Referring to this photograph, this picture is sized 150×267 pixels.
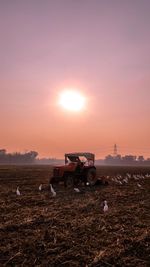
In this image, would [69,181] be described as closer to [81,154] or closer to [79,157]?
[79,157]

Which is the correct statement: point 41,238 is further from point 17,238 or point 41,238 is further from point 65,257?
point 65,257

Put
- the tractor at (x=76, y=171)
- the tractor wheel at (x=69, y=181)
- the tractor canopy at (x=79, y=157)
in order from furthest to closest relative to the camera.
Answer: the tractor canopy at (x=79, y=157), the tractor at (x=76, y=171), the tractor wheel at (x=69, y=181)

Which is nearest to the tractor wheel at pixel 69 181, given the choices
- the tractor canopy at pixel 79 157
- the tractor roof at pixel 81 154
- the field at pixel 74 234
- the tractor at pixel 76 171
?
the tractor at pixel 76 171

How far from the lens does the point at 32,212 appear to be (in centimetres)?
1233

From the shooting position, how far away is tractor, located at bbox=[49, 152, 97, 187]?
21.5 meters

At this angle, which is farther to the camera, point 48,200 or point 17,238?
point 48,200

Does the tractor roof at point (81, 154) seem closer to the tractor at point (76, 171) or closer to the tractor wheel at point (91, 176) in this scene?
the tractor at point (76, 171)

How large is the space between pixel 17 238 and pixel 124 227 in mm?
3488

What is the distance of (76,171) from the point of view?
22.0m

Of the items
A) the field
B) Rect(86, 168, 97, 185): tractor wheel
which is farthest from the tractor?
the field

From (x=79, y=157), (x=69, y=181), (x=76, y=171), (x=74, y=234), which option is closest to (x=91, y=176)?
(x=76, y=171)

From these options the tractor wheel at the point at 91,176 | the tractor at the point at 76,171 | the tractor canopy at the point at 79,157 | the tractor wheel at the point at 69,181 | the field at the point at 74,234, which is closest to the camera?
the field at the point at 74,234

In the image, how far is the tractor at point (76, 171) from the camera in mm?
21469

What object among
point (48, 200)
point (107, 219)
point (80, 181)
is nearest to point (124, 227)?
point (107, 219)
